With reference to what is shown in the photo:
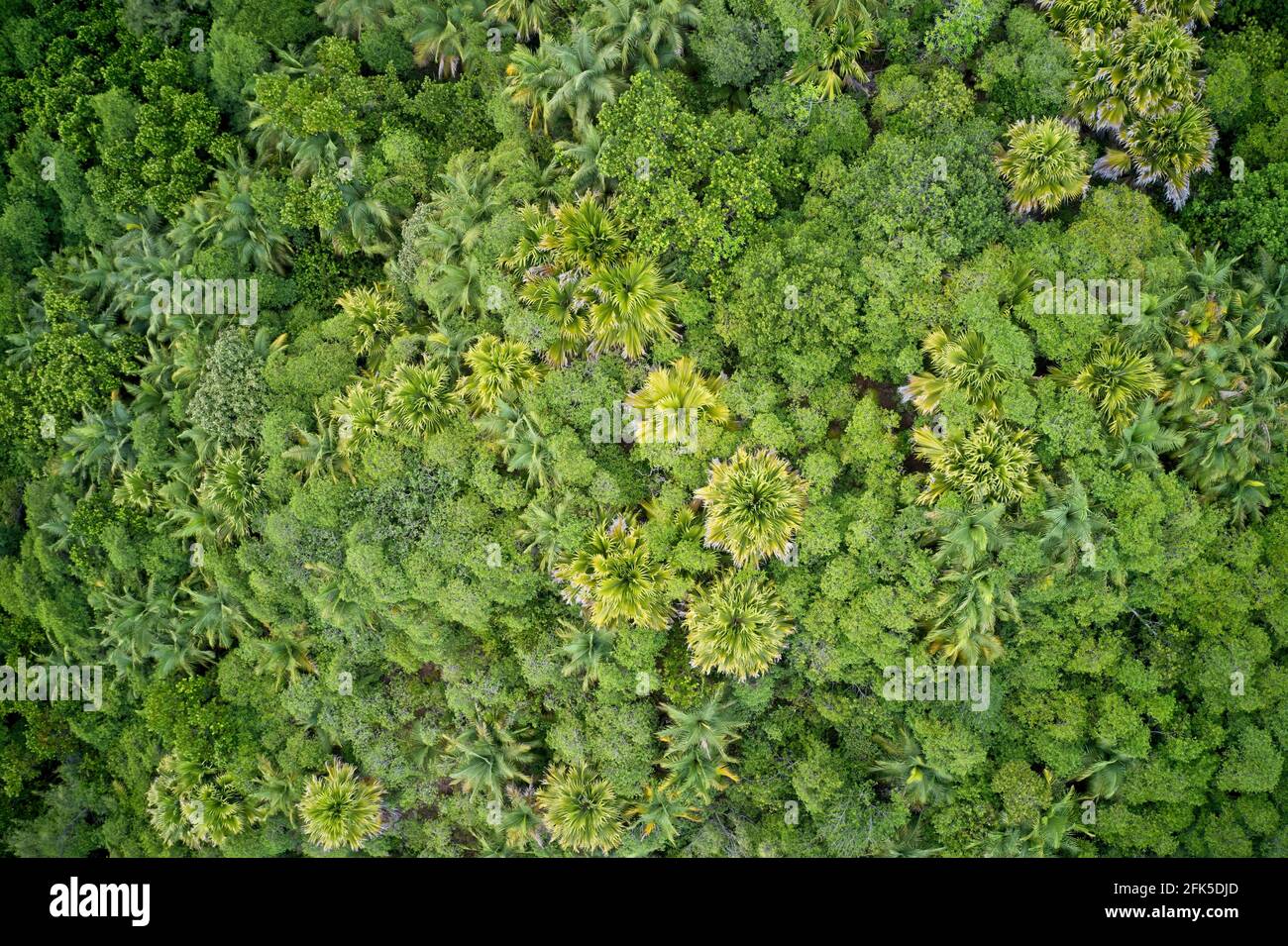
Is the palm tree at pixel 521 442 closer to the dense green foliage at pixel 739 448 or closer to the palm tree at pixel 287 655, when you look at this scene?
the dense green foliage at pixel 739 448

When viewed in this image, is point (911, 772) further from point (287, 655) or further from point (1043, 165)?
point (287, 655)

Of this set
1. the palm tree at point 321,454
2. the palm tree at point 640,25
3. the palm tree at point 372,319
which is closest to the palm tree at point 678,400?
the palm tree at point 372,319

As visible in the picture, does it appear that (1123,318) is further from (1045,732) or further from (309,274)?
(309,274)

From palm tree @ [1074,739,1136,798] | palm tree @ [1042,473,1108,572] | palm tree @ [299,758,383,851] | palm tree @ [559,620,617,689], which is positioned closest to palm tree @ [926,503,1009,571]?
palm tree @ [1042,473,1108,572]

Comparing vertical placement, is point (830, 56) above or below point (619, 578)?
above

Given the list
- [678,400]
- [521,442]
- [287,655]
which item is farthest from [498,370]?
[287,655]
